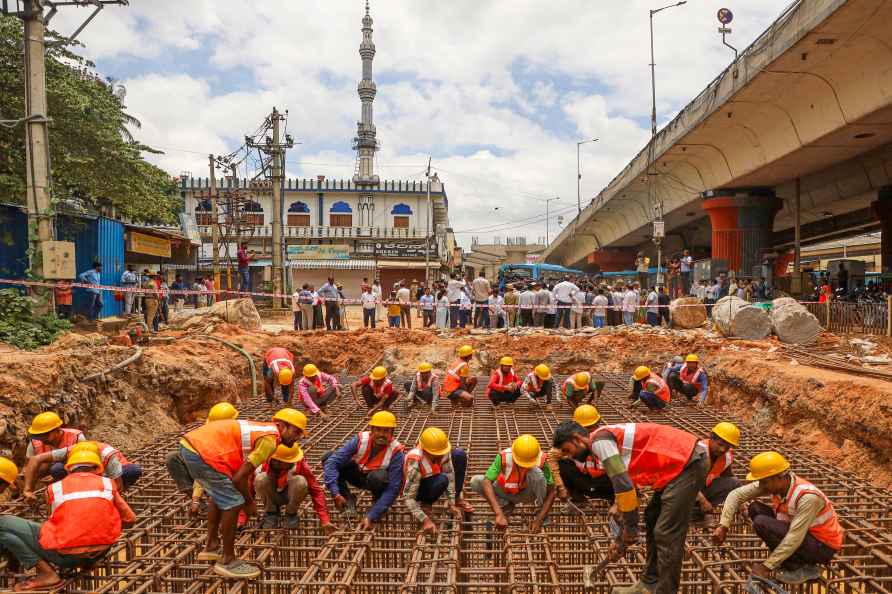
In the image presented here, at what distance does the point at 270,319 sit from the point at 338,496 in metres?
17.2

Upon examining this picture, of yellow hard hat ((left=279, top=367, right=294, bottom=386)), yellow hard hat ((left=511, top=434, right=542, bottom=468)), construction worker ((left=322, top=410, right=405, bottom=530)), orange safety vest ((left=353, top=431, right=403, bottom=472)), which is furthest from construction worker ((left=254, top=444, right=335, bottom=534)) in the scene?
yellow hard hat ((left=279, top=367, right=294, bottom=386))

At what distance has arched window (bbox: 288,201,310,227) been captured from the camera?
137ft

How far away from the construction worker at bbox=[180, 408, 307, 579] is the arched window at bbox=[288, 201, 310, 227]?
3912cm

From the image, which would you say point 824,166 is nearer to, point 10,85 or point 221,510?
point 221,510

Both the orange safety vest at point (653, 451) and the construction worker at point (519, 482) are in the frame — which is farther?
the construction worker at point (519, 482)

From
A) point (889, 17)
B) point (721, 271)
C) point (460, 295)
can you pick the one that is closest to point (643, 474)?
point (889, 17)

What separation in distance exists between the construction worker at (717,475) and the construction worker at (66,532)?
13.1 ft

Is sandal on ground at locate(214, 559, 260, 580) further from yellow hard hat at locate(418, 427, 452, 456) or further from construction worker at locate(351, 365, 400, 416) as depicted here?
construction worker at locate(351, 365, 400, 416)

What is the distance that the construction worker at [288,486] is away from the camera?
15.4 feet

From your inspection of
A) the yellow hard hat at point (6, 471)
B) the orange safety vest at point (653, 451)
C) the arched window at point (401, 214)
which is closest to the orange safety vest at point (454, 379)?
the orange safety vest at point (653, 451)

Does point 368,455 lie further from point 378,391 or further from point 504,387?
point 504,387

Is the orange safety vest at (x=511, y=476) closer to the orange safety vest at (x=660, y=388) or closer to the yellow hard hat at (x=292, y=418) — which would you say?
the yellow hard hat at (x=292, y=418)

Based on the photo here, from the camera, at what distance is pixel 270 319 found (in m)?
21.3

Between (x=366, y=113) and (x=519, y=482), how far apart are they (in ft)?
192
